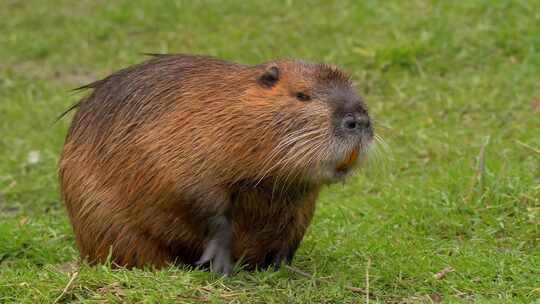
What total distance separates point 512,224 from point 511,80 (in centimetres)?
215

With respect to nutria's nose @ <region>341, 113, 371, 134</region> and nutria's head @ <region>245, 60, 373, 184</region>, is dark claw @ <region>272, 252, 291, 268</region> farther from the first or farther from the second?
nutria's nose @ <region>341, 113, 371, 134</region>

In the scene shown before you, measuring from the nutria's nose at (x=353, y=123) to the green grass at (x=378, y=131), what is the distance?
243 mm

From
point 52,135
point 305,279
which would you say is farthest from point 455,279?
point 52,135

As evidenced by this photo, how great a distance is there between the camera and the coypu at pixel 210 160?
4.04 meters

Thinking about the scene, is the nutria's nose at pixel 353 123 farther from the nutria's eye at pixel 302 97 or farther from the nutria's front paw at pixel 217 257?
the nutria's front paw at pixel 217 257

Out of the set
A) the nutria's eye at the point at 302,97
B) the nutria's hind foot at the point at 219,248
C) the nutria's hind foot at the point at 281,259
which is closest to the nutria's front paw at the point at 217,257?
the nutria's hind foot at the point at 219,248

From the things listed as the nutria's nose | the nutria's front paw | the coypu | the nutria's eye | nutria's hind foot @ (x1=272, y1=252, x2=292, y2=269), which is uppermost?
the nutria's eye

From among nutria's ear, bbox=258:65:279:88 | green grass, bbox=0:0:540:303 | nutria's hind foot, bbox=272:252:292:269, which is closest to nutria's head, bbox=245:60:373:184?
nutria's ear, bbox=258:65:279:88

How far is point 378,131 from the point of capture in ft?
20.7

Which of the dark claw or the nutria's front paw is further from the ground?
the nutria's front paw

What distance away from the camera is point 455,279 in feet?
14.2

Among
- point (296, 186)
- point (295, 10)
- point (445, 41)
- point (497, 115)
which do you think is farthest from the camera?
point (295, 10)

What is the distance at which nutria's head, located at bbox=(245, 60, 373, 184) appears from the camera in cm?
398

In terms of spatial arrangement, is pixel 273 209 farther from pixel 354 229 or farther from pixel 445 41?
pixel 445 41
